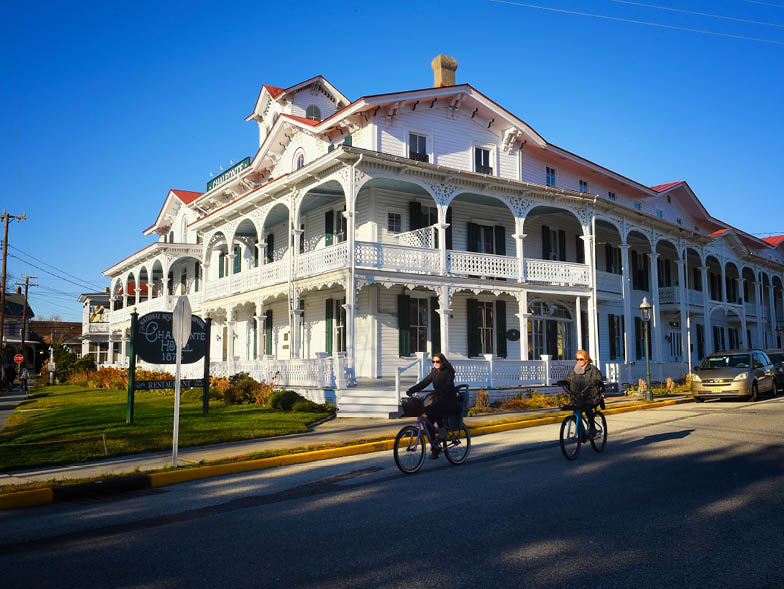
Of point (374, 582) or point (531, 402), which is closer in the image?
point (374, 582)

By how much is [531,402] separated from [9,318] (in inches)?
3001

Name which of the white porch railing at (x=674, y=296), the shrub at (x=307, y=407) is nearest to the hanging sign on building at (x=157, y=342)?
the shrub at (x=307, y=407)

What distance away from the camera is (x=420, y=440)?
9297mm

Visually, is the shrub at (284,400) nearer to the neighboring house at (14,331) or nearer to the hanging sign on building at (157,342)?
the hanging sign on building at (157,342)

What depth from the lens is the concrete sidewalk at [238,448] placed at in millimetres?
9398

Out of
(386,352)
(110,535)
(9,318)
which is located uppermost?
(9,318)

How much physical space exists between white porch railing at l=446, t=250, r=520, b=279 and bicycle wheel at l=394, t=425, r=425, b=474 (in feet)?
38.8

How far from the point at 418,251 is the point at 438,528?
14.7 meters

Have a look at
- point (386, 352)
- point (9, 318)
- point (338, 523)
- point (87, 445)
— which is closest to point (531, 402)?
point (386, 352)

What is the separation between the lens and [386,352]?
21.6 meters

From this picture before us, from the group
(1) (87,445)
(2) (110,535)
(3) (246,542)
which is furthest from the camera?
(1) (87,445)

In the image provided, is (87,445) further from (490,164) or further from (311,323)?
(490,164)

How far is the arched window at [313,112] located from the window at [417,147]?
24.2 ft

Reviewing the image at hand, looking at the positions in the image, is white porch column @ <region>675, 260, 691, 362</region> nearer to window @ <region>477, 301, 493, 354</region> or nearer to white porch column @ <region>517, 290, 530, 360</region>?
window @ <region>477, 301, 493, 354</region>
